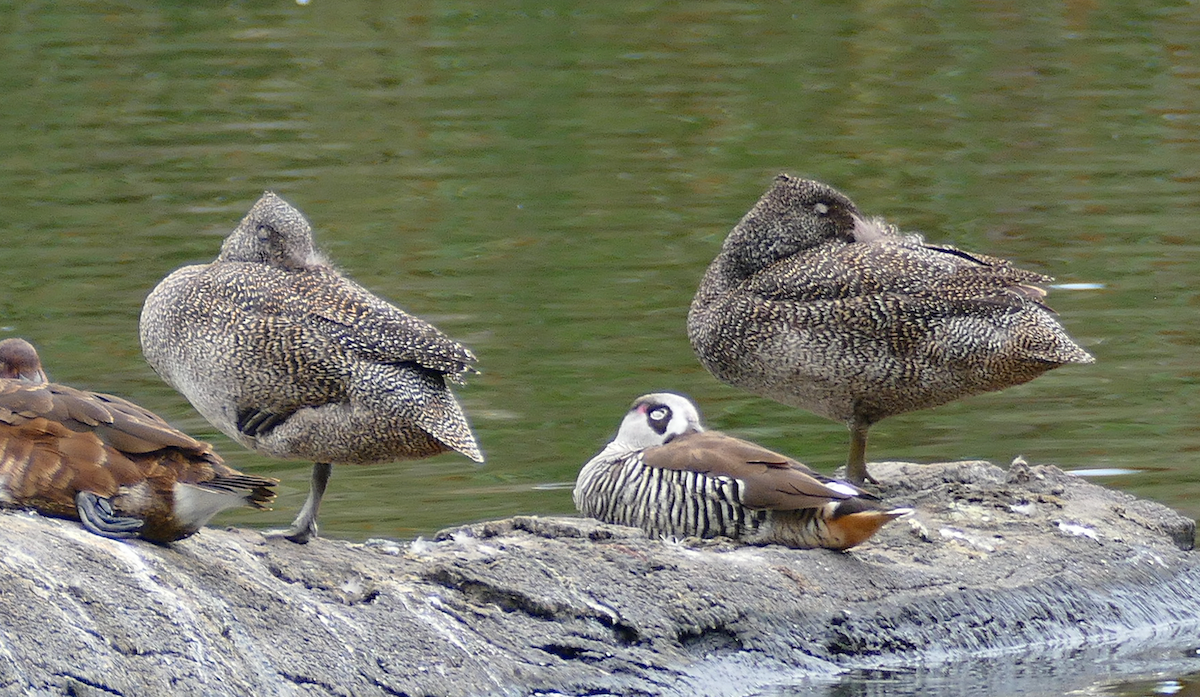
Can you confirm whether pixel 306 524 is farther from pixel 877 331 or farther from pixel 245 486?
pixel 877 331

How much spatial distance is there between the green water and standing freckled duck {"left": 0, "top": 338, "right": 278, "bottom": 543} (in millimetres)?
2371

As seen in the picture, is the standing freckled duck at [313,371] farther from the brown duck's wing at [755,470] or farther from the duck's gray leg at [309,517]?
the brown duck's wing at [755,470]

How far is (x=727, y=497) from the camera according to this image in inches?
257

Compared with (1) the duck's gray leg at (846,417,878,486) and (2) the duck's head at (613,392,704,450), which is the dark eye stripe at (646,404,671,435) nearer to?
(2) the duck's head at (613,392,704,450)

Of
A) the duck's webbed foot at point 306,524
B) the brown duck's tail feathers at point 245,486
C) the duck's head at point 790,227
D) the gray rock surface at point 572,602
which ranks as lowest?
the gray rock surface at point 572,602

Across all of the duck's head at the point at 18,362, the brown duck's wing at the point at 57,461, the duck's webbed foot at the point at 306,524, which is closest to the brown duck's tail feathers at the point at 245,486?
the brown duck's wing at the point at 57,461

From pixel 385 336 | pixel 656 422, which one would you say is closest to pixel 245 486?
pixel 385 336

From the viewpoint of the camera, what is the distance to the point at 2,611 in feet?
17.1

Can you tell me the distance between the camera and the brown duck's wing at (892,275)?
7363mm

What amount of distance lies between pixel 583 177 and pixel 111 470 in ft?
34.6

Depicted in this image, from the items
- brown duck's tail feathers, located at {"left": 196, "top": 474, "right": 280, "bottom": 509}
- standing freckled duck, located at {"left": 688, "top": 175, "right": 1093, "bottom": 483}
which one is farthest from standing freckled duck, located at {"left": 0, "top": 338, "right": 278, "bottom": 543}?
standing freckled duck, located at {"left": 688, "top": 175, "right": 1093, "bottom": 483}

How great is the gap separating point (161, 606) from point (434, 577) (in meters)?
0.97

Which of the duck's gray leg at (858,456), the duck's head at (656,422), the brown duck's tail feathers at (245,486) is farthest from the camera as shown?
the duck's gray leg at (858,456)

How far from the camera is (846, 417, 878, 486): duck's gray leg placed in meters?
7.51
